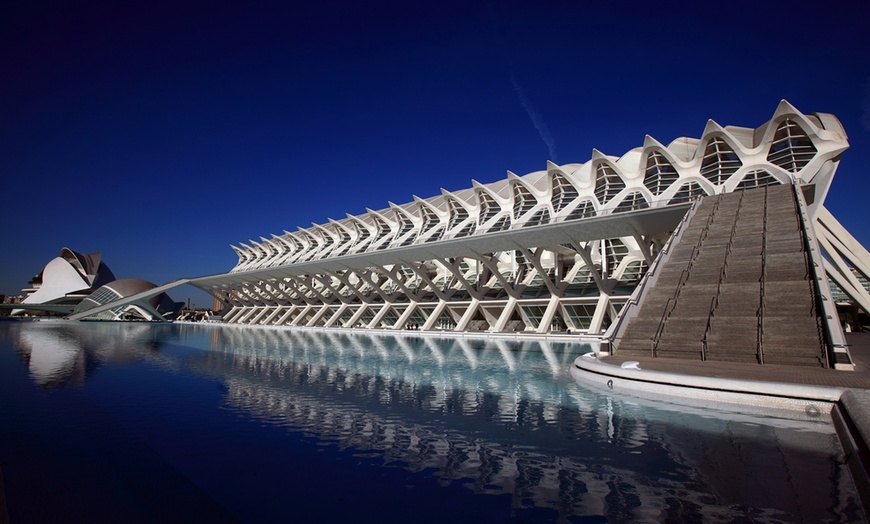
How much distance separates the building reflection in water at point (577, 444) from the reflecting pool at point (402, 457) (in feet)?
0.08

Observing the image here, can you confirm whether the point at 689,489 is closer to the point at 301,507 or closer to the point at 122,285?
the point at 301,507

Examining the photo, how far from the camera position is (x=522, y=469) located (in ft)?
14.1

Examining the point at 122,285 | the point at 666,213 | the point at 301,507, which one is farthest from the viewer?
the point at 122,285

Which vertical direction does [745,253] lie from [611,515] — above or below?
above

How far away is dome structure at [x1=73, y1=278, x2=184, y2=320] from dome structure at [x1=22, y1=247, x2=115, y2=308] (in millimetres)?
8286

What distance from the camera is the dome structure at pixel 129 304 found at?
54.8m

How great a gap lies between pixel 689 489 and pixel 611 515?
0.91m

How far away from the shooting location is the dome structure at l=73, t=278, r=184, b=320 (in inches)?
2156

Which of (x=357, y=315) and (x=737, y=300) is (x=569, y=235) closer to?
(x=737, y=300)

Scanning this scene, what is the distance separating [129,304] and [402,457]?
61291 millimetres

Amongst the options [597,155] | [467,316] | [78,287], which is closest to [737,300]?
[467,316]

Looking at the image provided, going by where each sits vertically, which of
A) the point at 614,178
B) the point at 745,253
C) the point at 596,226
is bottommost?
the point at 745,253

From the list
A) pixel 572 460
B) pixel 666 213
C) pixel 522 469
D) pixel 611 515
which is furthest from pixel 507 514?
pixel 666 213

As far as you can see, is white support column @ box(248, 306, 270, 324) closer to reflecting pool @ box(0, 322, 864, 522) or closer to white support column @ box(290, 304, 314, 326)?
white support column @ box(290, 304, 314, 326)
